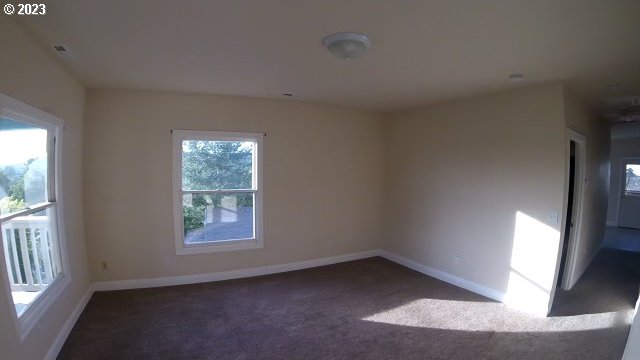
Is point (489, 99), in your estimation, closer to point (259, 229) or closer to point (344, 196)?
point (344, 196)

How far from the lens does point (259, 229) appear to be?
4.14m

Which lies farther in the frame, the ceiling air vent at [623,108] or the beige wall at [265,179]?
the ceiling air vent at [623,108]

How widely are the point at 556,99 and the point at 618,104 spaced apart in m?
1.68

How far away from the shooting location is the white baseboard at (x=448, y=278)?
350cm

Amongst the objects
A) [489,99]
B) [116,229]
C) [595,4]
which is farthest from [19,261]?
[489,99]

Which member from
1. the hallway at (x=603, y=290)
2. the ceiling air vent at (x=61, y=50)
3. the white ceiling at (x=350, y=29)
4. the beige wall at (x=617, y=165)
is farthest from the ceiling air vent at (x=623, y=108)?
the ceiling air vent at (x=61, y=50)

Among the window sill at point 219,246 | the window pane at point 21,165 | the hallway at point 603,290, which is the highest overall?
the window pane at point 21,165

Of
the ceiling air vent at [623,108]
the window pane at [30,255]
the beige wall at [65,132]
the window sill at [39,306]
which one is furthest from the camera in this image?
the ceiling air vent at [623,108]

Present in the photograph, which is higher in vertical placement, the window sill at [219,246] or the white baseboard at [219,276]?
the window sill at [219,246]

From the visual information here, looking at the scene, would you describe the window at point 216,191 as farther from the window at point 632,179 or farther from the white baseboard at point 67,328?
the window at point 632,179

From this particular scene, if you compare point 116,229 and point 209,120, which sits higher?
point 209,120

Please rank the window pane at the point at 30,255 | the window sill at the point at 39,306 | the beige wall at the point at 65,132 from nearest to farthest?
the beige wall at the point at 65,132 → the window sill at the point at 39,306 → the window pane at the point at 30,255

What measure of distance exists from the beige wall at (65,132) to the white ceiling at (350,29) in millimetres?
155

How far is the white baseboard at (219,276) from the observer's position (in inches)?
141
